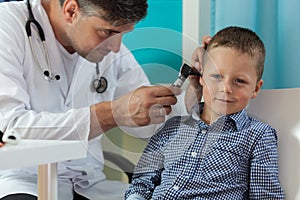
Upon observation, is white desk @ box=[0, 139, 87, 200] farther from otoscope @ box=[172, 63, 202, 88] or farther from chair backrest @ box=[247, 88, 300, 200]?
chair backrest @ box=[247, 88, 300, 200]

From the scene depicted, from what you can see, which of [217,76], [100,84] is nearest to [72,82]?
[100,84]

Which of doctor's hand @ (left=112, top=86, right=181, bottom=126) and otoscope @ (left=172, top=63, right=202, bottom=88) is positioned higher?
otoscope @ (left=172, top=63, right=202, bottom=88)

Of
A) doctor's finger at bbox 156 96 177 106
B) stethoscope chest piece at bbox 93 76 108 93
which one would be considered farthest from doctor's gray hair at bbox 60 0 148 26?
doctor's finger at bbox 156 96 177 106

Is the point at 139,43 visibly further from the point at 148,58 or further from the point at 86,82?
the point at 86,82

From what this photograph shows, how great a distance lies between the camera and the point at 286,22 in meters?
1.47

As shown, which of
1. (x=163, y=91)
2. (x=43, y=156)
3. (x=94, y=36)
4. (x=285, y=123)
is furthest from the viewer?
(x=94, y=36)

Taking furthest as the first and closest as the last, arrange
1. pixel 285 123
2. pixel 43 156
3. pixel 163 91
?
pixel 285 123 < pixel 163 91 < pixel 43 156

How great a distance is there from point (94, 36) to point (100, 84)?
0.55 feet

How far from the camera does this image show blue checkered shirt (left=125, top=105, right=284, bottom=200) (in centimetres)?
124

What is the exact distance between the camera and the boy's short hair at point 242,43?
1.28m

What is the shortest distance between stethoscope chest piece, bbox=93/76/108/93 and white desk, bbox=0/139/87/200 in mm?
402

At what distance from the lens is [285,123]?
1.29 meters

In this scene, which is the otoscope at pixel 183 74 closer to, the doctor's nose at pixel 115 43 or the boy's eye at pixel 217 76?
the boy's eye at pixel 217 76

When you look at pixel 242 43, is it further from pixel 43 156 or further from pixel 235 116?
pixel 43 156
